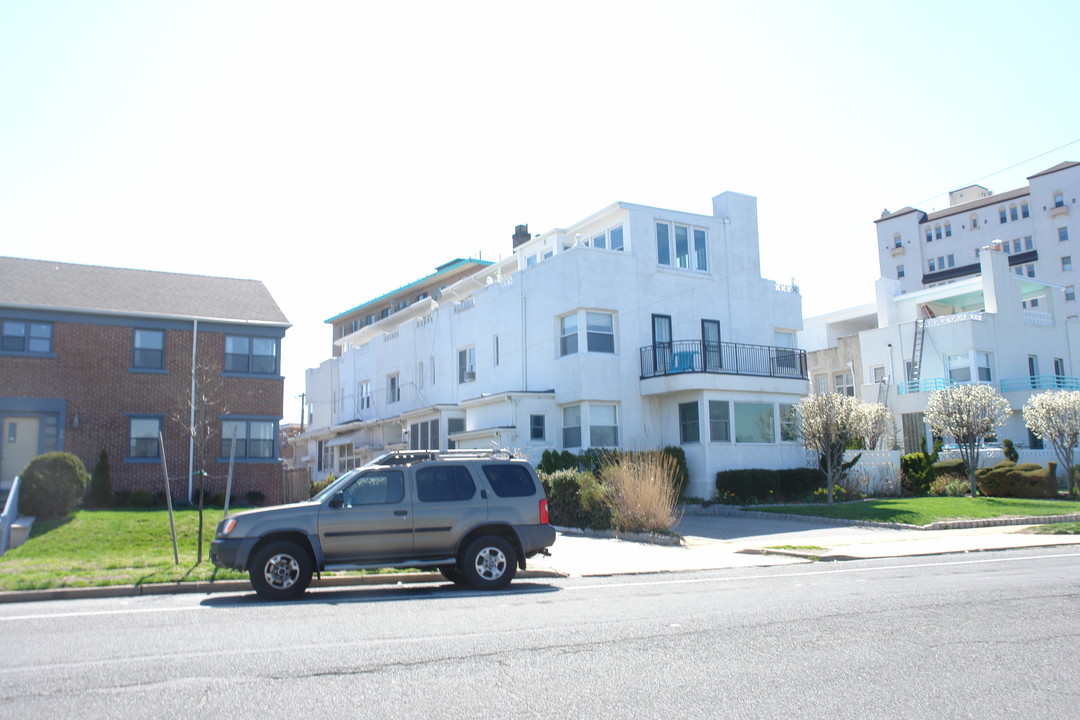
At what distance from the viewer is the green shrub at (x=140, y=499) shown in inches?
1065

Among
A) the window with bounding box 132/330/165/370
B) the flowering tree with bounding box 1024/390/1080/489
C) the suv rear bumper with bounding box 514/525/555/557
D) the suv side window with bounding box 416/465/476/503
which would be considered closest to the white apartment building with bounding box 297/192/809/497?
the flowering tree with bounding box 1024/390/1080/489

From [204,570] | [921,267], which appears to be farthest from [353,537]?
[921,267]

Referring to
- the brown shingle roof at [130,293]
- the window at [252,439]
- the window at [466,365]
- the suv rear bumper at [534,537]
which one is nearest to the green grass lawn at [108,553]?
the suv rear bumper at [534,537]

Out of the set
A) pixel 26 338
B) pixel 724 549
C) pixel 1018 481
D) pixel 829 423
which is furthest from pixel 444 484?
pixel 1018 481

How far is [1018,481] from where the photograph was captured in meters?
29.4

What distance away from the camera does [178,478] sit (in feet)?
95.3

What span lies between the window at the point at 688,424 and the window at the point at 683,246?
5197 millimetres

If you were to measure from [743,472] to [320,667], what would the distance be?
72.6ft

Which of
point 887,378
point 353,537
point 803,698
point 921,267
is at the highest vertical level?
point 921,267

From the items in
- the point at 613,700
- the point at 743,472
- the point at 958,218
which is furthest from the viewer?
the point at 958,218

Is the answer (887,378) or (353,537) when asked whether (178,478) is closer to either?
(353,537)

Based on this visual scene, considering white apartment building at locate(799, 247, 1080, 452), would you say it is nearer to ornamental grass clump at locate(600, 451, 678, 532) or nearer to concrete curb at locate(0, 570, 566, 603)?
ornamental grass clump at locate(600, 451, 678, 532)

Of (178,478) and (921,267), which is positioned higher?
(921,267)

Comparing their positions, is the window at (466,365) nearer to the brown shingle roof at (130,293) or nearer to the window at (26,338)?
the brown shingle roof at (130,293)
